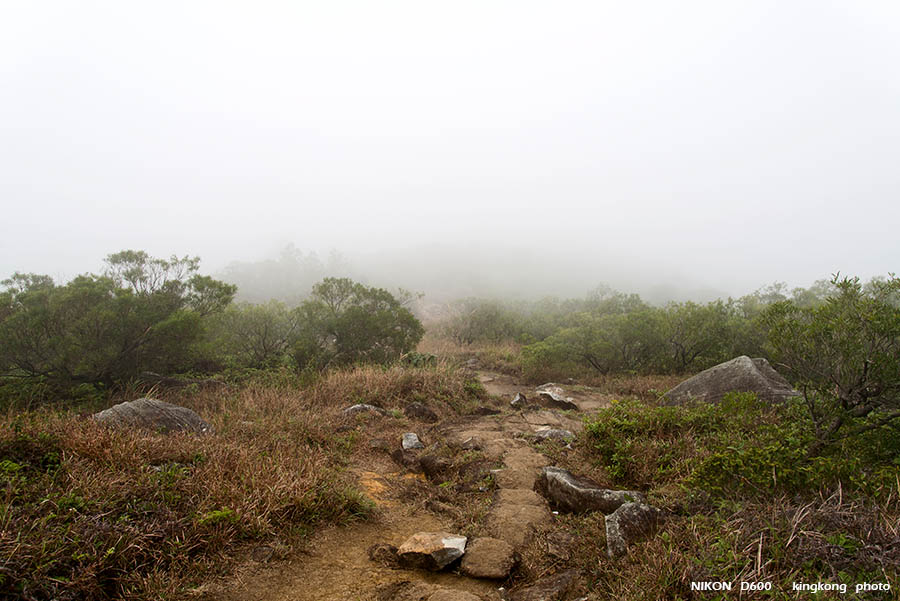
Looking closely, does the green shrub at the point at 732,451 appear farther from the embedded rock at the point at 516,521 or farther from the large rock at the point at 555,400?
the large rock at the point at 555,400

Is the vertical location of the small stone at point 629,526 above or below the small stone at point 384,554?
above

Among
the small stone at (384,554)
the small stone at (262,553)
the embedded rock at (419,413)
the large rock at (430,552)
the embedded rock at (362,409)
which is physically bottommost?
the embedded rock at (419,413)

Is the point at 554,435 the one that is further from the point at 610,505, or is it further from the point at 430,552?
the point at 430,552

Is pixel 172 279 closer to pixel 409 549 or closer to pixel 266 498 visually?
pixel 266 498

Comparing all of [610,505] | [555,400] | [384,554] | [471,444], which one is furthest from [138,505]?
[555,400]

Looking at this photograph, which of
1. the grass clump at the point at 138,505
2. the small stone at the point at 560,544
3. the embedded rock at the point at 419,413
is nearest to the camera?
the grass clump at the point at 138,505

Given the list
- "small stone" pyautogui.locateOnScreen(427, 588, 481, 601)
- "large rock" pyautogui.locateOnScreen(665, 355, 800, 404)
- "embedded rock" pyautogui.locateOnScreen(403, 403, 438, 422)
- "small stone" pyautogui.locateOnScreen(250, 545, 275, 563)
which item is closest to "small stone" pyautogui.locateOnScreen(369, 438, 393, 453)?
"embedded rock" pyautogui.locateOnScreen(403, 403, 438, 422)

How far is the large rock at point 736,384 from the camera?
6.66m

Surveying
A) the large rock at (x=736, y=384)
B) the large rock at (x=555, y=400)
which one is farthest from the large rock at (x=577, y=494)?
the large rock at (x=555, y=400)

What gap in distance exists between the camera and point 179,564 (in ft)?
8.25

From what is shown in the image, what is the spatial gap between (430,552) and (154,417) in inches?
162

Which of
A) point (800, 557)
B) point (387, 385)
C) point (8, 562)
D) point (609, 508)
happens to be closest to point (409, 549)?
point (609, 508)

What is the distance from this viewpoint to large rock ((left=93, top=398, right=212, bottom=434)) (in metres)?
4.69

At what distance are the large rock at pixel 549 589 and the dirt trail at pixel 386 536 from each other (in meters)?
0.19
